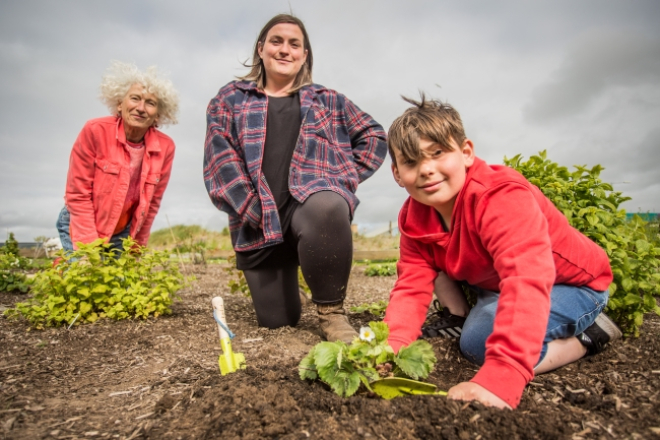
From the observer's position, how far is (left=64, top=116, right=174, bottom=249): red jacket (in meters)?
3.93

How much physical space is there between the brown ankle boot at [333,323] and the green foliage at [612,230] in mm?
1403

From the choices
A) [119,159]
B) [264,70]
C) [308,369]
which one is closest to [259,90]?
[264,70]

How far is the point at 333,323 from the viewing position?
288 centimetres

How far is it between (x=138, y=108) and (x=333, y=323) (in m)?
2.53

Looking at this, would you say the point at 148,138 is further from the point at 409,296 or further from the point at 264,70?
the point at 409,296

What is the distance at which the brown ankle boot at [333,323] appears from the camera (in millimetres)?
2785

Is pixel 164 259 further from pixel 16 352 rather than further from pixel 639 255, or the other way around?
pixel 639 255

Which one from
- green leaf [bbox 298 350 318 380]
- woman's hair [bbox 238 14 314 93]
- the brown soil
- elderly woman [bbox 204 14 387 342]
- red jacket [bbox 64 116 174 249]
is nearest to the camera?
the brown soil

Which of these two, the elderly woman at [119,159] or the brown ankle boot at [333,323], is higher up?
the elderly woman at [119,159]

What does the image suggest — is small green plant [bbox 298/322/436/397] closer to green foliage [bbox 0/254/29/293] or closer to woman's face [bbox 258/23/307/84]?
woman's face [bbox 258/23/307/84]

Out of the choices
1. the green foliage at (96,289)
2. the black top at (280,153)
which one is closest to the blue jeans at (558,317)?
the black top at (280,153)

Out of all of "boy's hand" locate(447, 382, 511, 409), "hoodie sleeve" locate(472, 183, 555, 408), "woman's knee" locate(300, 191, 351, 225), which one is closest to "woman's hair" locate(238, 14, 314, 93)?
"woman's knee" locate(300, 191, 351, 225)

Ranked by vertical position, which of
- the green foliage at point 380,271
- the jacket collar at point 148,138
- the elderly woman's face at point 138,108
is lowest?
the green foliage at point 380,271

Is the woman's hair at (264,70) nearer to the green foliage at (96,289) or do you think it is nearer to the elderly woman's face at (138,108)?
the elderly woman's face at (138,108)
